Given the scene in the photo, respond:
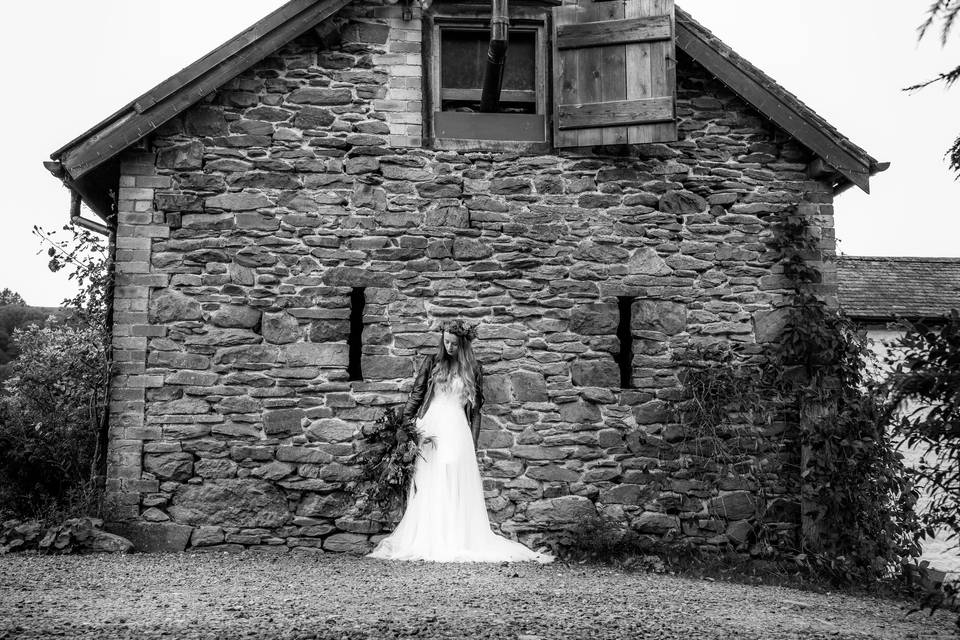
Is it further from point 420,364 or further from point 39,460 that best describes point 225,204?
point 39,460

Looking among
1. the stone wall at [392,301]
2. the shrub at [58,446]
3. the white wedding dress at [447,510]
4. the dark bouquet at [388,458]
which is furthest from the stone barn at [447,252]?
the white wedding dress at [447,510]

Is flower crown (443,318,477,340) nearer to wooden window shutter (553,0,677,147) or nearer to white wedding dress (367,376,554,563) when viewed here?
white wedding dress (367,376,554,563)

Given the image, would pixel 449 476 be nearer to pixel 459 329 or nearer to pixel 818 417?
pixel 459 329

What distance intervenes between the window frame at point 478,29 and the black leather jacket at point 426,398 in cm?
230

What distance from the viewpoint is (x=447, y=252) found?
8.48m

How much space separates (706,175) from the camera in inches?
351

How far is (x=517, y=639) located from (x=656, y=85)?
5.81 meters

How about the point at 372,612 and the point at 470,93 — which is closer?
the point at 372,612

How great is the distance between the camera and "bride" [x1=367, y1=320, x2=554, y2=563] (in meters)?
7.21

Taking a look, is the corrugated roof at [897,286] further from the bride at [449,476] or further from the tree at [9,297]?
the tree at [9,297]

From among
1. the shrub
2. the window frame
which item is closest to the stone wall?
the window frame

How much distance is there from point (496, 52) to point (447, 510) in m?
4.10

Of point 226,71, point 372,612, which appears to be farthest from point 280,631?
point 226,71

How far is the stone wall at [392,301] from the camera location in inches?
317
